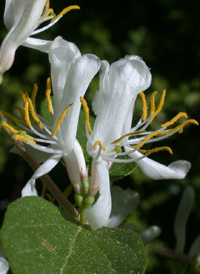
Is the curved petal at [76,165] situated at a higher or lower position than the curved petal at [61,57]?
lower

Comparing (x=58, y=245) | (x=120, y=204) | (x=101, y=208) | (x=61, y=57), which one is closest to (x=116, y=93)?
(x=61, y=57)

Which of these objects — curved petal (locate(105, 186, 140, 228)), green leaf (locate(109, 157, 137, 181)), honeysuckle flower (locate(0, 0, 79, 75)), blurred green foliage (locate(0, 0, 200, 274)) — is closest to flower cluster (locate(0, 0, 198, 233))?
honeysuckle flower (locate(0, 0, 79, 75))

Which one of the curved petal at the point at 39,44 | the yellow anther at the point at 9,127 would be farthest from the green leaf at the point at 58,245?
the curved petal at the point at 39,44

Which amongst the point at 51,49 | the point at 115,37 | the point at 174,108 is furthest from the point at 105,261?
the point at 115,37

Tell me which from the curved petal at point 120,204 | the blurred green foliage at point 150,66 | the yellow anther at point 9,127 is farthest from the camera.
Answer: the blurred green foliage at point 150,66

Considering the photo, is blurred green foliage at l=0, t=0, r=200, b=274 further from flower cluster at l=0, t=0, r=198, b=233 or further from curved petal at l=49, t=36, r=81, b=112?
curved petal at l=49, t=36, r=81, b=112

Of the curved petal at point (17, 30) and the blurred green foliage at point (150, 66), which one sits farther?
the blurred green foliage at point (150, 66)

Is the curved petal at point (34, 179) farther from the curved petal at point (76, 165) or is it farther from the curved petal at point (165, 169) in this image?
the curved petal at point (165, 169)
